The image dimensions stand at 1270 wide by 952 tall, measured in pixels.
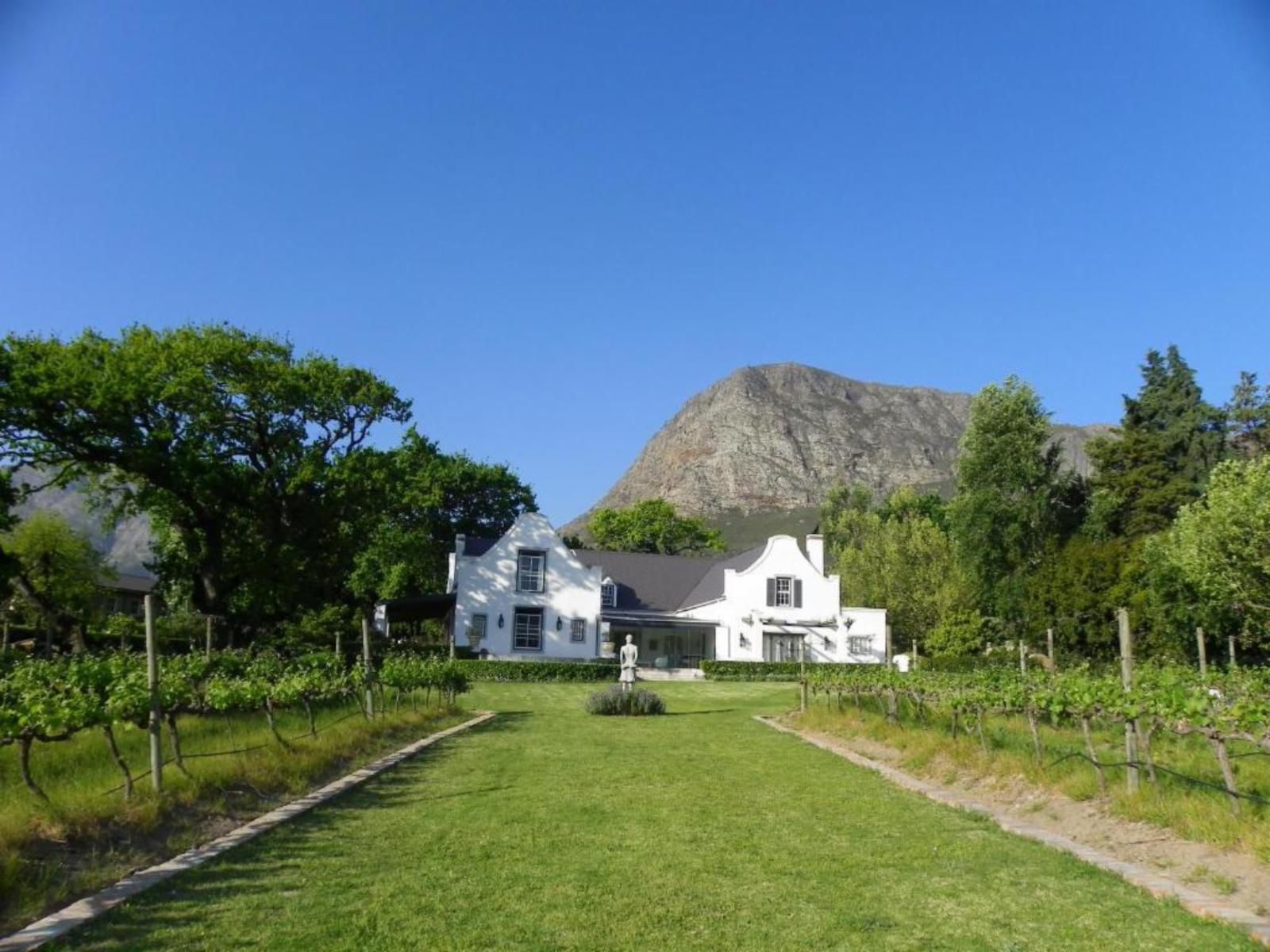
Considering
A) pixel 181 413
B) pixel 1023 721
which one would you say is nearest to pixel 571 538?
pixel 181 413

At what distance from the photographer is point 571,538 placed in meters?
66.9

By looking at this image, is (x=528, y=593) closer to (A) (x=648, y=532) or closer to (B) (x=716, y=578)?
(B) (x=716, y=578)

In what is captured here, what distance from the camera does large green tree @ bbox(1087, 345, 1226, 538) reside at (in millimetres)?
42188

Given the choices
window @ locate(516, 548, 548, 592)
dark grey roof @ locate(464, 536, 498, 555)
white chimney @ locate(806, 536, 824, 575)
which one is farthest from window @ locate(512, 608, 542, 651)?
white chimney @ locate(806, 536, 824, 575)

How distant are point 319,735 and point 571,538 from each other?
182 ft

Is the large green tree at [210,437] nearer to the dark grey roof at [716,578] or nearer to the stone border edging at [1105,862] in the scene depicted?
the dark grey roof at [716,578]

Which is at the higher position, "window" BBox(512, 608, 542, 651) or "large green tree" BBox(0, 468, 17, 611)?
"large green tree" BBox(0, 468, 17, 611)

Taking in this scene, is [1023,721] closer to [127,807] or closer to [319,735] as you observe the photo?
[319,735]

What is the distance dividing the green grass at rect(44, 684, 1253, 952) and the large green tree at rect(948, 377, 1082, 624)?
35928 mm

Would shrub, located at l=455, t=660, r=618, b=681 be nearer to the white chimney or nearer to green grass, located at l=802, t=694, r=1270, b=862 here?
the white chimney

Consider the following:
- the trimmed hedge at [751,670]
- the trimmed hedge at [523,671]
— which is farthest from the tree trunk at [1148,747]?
the trimmed hedge at [751,670]

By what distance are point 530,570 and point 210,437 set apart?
1448 centimetres

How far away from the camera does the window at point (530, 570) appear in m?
39.6

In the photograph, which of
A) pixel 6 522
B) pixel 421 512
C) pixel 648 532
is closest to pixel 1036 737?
pixel 6 522
